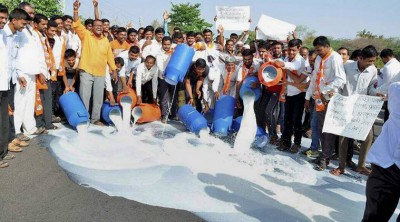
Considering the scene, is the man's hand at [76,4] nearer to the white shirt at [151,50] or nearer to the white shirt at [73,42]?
the white shirt at [73,42]

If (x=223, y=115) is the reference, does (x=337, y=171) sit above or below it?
below

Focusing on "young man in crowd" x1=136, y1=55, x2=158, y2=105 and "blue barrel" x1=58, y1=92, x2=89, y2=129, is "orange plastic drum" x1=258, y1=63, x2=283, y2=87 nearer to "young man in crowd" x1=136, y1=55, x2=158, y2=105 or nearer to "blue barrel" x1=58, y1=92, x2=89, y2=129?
"young man in crowd" x1=136, y1=55, x2=158, y2=105

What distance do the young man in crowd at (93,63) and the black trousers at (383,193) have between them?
4.54m

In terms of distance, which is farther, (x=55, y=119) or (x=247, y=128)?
(x=55, y=119)

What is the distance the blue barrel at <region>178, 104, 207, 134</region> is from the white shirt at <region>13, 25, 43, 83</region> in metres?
2.15

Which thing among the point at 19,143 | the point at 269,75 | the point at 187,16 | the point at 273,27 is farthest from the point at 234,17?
the point at 187,16

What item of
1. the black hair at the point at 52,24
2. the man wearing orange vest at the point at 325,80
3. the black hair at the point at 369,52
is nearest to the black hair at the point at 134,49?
the black hair at the point at 52,24

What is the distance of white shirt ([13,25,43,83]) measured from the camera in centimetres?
466

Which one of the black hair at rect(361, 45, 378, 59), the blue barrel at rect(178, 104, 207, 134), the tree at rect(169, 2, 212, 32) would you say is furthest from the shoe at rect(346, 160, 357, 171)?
the tree at rect(169, 2, 212, 32)

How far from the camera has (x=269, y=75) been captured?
486 cm

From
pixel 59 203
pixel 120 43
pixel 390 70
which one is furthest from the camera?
pixel 120 43

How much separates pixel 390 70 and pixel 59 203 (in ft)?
13.2

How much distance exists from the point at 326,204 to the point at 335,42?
4256 cm

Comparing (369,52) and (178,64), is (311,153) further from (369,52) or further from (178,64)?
(178,64)
